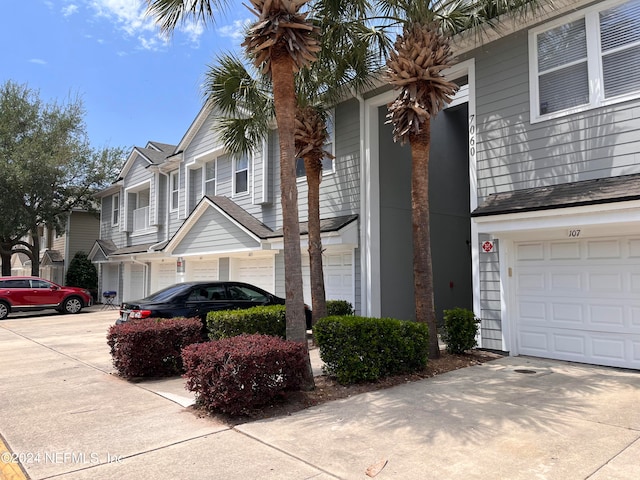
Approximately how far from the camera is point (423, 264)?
28.0 ft

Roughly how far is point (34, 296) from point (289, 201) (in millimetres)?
16483

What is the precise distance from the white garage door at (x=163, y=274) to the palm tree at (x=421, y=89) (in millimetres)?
13970

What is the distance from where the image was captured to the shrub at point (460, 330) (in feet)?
28.8

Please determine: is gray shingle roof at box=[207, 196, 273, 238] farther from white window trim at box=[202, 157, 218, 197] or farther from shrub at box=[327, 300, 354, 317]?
shrub at box=[327, 300, 354, 317]

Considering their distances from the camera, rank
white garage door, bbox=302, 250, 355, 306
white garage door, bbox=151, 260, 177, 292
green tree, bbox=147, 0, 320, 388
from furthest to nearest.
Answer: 1. white garage door, bbox=151, 260, 177, 292
2. white garage door, bbox=302, 250, 355, 306
3. green tree, bbox=147, 0, 320, 388

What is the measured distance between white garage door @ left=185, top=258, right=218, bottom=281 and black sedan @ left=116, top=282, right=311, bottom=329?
5.76 m

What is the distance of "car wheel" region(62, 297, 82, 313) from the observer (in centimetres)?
1973

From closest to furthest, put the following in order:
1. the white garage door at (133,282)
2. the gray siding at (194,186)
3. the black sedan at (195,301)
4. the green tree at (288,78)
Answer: the green tree at (288,78)
the black sedan at (195,301)
the gray siding at (194,186)
the white garage door at (133,282)

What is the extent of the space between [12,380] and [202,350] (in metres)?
4.15

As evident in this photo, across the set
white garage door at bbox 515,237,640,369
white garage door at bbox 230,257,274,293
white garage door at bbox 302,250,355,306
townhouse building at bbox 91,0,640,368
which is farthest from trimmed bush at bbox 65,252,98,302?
white garage door at bbox 515,237,640,369

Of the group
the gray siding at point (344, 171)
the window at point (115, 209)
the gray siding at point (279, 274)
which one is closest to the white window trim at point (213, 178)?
the gray siding at point (279, 274)

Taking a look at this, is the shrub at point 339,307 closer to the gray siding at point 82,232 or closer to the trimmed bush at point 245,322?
the trimmed bush at point 245,322

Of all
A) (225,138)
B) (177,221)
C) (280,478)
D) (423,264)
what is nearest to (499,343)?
(423,264)

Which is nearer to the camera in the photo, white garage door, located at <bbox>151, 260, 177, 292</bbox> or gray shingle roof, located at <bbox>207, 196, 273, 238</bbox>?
gray shingle roof, located at <bbox>207, 196, 273, 238</bbox>
